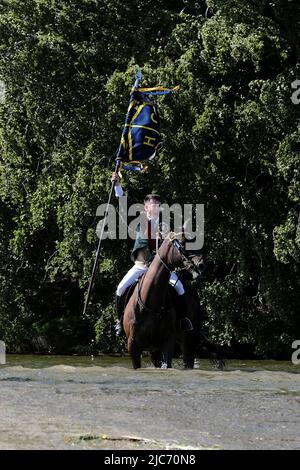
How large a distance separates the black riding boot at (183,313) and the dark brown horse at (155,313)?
0.49ft

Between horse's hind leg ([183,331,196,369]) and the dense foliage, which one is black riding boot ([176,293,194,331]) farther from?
the dense foliage

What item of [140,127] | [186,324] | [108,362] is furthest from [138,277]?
[108,362]

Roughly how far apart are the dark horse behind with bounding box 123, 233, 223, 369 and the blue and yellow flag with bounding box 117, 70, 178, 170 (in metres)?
4.18

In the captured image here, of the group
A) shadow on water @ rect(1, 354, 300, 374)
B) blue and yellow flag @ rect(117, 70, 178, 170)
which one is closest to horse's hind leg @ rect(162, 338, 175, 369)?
blue and yellow flag @ rect(117, 70, 178, 170)

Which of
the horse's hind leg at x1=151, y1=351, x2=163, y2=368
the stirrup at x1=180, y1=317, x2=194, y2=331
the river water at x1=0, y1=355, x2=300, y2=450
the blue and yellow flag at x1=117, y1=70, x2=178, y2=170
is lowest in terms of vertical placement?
the river water at x1=0, y1=355, x2=300, y2=450

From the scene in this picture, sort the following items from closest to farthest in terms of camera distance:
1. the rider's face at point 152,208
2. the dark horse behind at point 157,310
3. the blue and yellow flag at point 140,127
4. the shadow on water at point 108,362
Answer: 1. the dark horse behind at point 157,310
2. the rider's face at point 152,208
3. the blue and yellow flag at point 140,127
4. the shadow on water at point 108,362

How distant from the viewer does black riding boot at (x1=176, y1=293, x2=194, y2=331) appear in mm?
19203

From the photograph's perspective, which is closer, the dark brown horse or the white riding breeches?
the dark brown horse

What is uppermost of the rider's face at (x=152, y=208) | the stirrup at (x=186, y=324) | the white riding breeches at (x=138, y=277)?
the rider's face at (x=152, y=208)

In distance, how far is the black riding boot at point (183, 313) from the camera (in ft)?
63.0

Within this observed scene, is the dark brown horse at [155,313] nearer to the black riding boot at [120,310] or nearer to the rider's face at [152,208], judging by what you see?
the black riding boot at [120,310]

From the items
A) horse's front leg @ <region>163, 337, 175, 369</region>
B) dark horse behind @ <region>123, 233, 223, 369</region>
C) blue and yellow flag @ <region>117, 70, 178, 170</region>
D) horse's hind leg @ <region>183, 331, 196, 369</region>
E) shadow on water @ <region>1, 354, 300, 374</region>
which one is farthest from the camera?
shadow on water @ <region>1, 354, 300, 374</region>

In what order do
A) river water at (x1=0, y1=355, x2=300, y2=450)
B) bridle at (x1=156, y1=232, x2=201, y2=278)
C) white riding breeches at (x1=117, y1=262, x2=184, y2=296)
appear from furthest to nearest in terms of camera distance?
white riding breeches at (x1=117, y1=262, x2=184, y2=296) < bridle at (x1=156, y1=232, x2=201, y2=278) < river water at (x1=0, y1=355, x2=300, y2=450)

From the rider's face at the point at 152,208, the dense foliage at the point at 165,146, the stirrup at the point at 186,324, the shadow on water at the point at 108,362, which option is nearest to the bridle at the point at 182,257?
the rider's face at the point at 152,208
